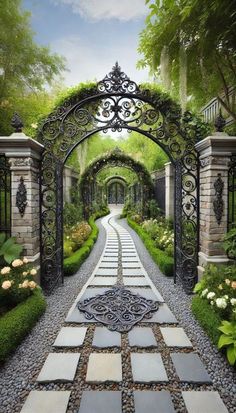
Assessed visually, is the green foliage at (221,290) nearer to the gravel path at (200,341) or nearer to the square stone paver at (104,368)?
the gravel path at (200,341)

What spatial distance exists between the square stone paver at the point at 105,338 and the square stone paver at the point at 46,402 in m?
0.80

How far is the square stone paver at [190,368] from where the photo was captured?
7.45 feet

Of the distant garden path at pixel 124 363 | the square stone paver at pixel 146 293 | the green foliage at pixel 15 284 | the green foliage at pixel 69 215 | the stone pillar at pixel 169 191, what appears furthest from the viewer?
the green foliage at pixel 69 215

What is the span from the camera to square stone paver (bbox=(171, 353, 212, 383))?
7.45 ft

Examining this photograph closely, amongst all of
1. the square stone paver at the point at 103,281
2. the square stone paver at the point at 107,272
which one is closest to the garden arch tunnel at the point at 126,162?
the square stone paver at the point at 107,272

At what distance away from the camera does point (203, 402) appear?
2.00 metres

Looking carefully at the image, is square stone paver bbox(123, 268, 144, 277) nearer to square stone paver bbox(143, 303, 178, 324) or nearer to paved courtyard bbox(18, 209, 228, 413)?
paved courtyard bbox(18, 209, 228, 413)

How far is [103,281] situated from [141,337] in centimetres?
209

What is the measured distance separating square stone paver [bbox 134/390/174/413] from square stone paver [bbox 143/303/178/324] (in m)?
1.32

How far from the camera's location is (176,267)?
16.5ft

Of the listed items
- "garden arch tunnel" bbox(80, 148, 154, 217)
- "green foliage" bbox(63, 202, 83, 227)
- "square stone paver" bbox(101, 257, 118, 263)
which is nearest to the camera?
"square stone paver" bbox(101, 257, 118, 263)

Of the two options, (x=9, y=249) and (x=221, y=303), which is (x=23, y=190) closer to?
(x=9, y=249)

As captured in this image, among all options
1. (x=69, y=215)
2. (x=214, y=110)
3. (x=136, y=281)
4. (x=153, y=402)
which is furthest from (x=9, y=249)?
(x=214, y=110)

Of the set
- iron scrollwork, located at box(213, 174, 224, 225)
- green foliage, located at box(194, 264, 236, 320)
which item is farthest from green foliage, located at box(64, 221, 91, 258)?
iron scrollwork, located at box(213, 174, 224, 225)
